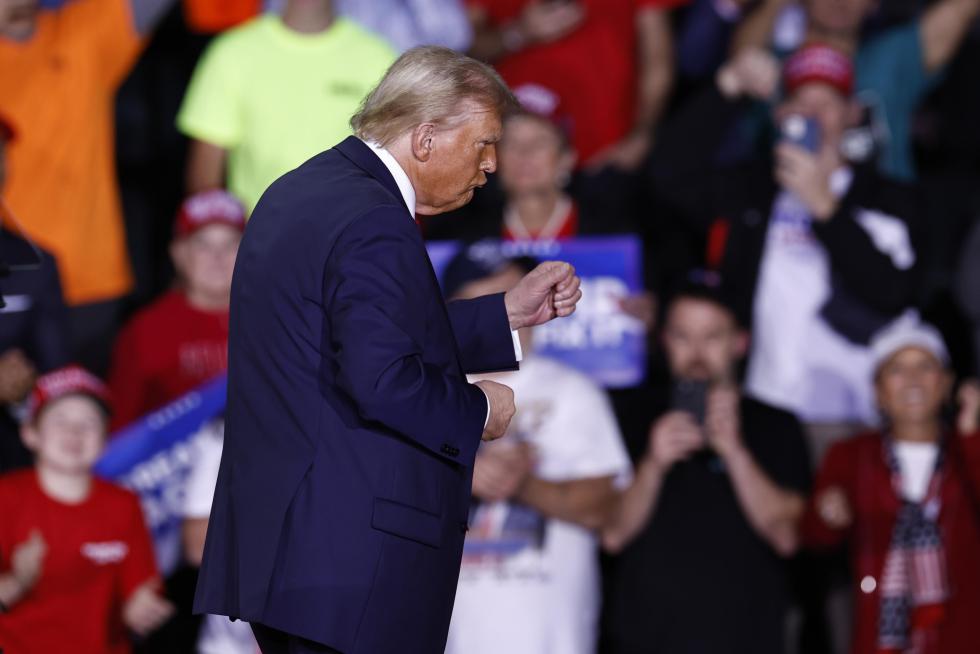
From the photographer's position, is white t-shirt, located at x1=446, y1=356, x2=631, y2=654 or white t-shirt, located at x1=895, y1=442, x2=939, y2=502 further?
white t-shirt, located at x1=895, y1=442, x2=939, y2=502

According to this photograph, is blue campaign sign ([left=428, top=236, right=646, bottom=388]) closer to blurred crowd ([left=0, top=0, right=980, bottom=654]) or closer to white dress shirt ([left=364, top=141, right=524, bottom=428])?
blurred crowd ([left=0, top=0, right=980, bottom=654])

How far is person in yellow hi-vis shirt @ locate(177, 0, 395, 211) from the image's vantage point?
5.58 metres

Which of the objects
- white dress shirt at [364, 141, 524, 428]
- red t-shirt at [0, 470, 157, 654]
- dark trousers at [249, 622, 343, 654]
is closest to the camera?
dark trousers at [249, 622, 343, 654]

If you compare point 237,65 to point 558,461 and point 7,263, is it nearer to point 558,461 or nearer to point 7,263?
point 558,461

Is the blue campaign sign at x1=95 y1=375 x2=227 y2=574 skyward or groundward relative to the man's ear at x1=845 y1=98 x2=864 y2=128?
groundward

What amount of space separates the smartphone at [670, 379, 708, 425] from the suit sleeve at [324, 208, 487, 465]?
226cm

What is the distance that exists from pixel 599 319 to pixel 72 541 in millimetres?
1885

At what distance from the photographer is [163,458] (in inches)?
200

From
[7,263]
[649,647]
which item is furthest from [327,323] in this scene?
[649,647]

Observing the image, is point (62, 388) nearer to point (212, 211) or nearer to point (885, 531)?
point (212, 211)

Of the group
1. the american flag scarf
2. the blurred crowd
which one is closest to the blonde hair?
the blurred crowd

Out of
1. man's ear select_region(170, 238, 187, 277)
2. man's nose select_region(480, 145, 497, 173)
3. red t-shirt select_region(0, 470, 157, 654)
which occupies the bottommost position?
red t-shirt select_region(0, 470, 157, 654)

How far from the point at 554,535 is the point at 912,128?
9.94 ft

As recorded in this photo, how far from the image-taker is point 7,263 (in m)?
3.49
